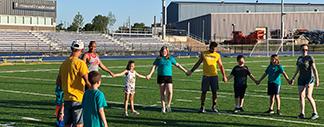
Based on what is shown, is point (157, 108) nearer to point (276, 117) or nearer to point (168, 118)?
point (168, 118)

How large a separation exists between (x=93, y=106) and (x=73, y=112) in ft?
3.97

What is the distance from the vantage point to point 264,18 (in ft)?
323

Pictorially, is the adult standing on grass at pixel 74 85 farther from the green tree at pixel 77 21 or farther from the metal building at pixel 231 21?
the green tree at pixel 77 21

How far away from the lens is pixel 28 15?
246 ft

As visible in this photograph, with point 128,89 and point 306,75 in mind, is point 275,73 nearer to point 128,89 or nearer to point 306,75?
point 306,75

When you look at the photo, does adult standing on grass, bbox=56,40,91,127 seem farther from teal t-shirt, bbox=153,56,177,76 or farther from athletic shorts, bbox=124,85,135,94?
teal t-shirt, bbox=153,56,177,76

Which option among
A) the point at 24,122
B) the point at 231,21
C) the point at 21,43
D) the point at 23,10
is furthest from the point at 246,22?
the point at 24,122

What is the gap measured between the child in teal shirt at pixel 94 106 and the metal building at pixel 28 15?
6795cm

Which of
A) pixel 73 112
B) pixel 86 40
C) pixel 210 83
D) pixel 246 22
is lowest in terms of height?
pixel 73 112

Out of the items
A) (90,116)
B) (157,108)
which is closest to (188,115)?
(157,108)

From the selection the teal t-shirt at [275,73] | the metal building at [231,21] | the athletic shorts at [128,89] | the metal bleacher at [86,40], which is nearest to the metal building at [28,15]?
the metal bleacher at [86,40]

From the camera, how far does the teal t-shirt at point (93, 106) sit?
6926mm

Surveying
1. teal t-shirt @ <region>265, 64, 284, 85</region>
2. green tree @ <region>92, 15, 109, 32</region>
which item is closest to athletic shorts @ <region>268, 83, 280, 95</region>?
teal t-shirt @ <region>265, 64, 284, 85</region>

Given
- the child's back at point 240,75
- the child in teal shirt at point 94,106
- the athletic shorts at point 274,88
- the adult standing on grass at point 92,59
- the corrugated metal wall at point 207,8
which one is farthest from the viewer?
the corrugated metal wall at point 207,8
